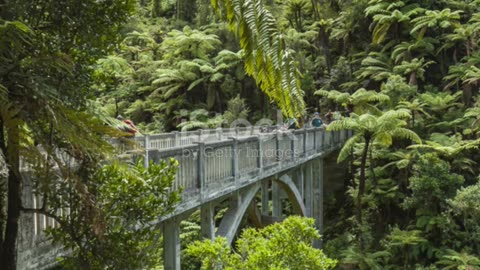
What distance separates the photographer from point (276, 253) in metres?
4.22

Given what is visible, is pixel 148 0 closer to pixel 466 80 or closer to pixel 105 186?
pixel 466 80

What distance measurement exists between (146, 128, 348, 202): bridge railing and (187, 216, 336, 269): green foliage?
0.76 meters

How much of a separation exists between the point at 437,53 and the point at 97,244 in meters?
20.2

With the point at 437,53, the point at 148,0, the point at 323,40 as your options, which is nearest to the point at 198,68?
the point at 323,40

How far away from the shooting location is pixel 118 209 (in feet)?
10.0

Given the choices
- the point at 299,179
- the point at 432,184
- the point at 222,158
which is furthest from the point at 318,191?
the point at 222,158

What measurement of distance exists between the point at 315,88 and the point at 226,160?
17.7m

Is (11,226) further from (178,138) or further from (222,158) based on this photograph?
(178,138)

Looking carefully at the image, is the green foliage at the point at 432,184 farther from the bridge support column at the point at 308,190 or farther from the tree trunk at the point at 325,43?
the tree trunk at the point at 325,43

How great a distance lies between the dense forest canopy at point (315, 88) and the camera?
252 cm

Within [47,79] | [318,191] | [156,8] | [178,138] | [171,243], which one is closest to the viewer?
[47,79]

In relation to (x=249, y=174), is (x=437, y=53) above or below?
above

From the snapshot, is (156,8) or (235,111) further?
(156,8)

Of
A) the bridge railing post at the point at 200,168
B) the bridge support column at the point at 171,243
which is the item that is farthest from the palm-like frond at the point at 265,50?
the bridge railing post at the point at 200,168
